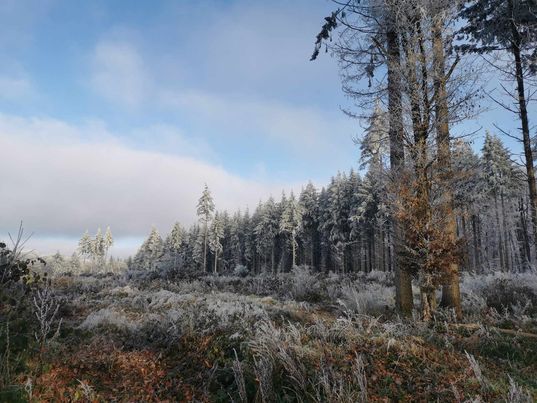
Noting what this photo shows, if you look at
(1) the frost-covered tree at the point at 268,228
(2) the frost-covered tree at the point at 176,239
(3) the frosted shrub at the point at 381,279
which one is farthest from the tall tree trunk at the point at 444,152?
(2) the frost-covered tree at the point at 176,239

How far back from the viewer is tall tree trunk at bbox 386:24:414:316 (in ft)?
26.5

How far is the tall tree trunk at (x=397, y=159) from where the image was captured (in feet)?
26.5

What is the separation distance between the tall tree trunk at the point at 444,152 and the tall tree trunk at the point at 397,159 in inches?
28.9

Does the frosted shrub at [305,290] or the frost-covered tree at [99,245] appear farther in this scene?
the frost-covered tree at [99,245]

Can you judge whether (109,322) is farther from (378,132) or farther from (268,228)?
(268,228)

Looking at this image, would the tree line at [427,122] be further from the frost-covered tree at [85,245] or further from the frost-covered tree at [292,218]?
the frost-covered tree at [85,245]

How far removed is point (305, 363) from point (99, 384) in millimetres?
2801

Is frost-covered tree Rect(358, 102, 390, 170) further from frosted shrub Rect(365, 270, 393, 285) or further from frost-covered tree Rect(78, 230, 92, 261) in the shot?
frost-covered tree Rect(78, 230, 92, 261)

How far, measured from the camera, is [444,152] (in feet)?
26.1

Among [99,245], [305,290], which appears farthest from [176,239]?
[305,290]

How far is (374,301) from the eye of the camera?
946 centimetres

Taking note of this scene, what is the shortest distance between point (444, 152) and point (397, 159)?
0.96 m

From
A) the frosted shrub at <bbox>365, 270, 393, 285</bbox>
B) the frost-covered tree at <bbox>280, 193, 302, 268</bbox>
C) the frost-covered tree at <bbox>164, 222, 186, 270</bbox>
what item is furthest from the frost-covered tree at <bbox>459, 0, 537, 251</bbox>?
the frost-covered tree at <bbox>164, 222, 186, 270</bbox>

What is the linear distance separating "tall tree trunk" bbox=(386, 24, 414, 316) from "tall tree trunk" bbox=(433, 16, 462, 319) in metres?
0.73
